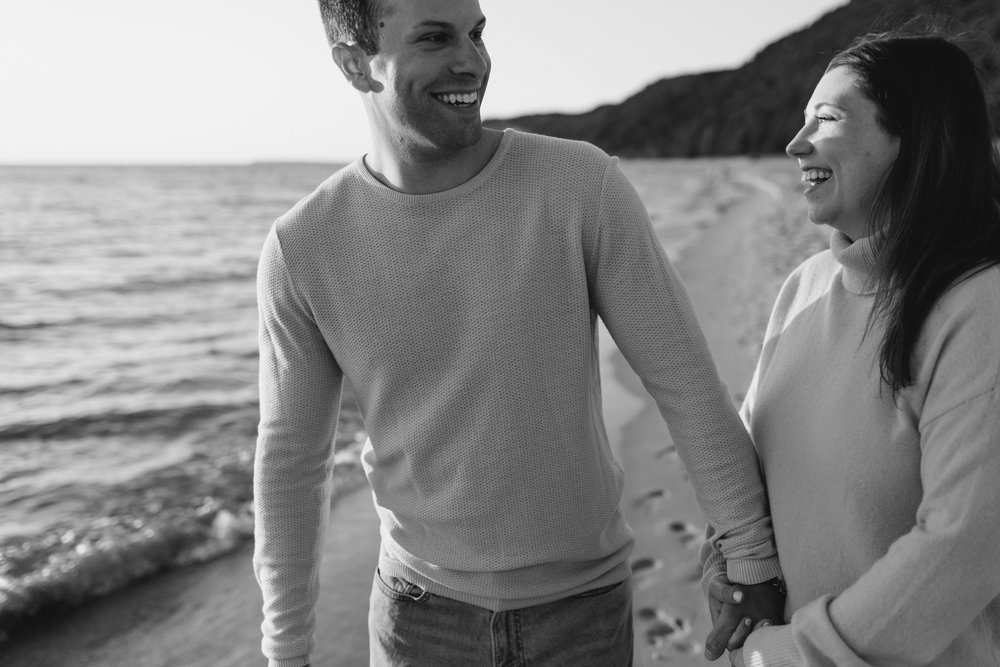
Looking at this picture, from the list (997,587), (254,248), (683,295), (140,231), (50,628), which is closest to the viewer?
(997,587)

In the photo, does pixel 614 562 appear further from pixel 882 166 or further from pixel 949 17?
pixel 949 17

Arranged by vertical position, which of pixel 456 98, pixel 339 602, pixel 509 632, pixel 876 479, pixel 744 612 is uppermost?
pixel 456 98

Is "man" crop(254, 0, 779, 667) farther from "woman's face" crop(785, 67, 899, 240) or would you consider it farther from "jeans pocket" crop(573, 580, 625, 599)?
"woman's face" crop(785, 67, 899, 240)

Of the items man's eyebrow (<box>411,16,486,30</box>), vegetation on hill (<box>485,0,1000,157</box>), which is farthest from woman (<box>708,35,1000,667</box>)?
vegetation on hill (<box>485,0,1000,157</box>)

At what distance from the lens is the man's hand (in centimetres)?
182

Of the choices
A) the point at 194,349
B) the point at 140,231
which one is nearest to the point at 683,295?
the point at 194,349

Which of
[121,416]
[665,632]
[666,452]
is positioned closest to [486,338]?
[665,632]

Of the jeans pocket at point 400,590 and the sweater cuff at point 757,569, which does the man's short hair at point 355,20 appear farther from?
the sweater cuff at point 757,569

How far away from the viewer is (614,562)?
6.68 feet

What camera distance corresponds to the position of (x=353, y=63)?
6.65 ft

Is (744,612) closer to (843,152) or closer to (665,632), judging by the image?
(843,152)

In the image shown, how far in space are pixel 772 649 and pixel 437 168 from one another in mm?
1232

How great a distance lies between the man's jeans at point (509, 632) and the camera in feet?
6.40

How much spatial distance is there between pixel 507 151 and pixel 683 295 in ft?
1.69
